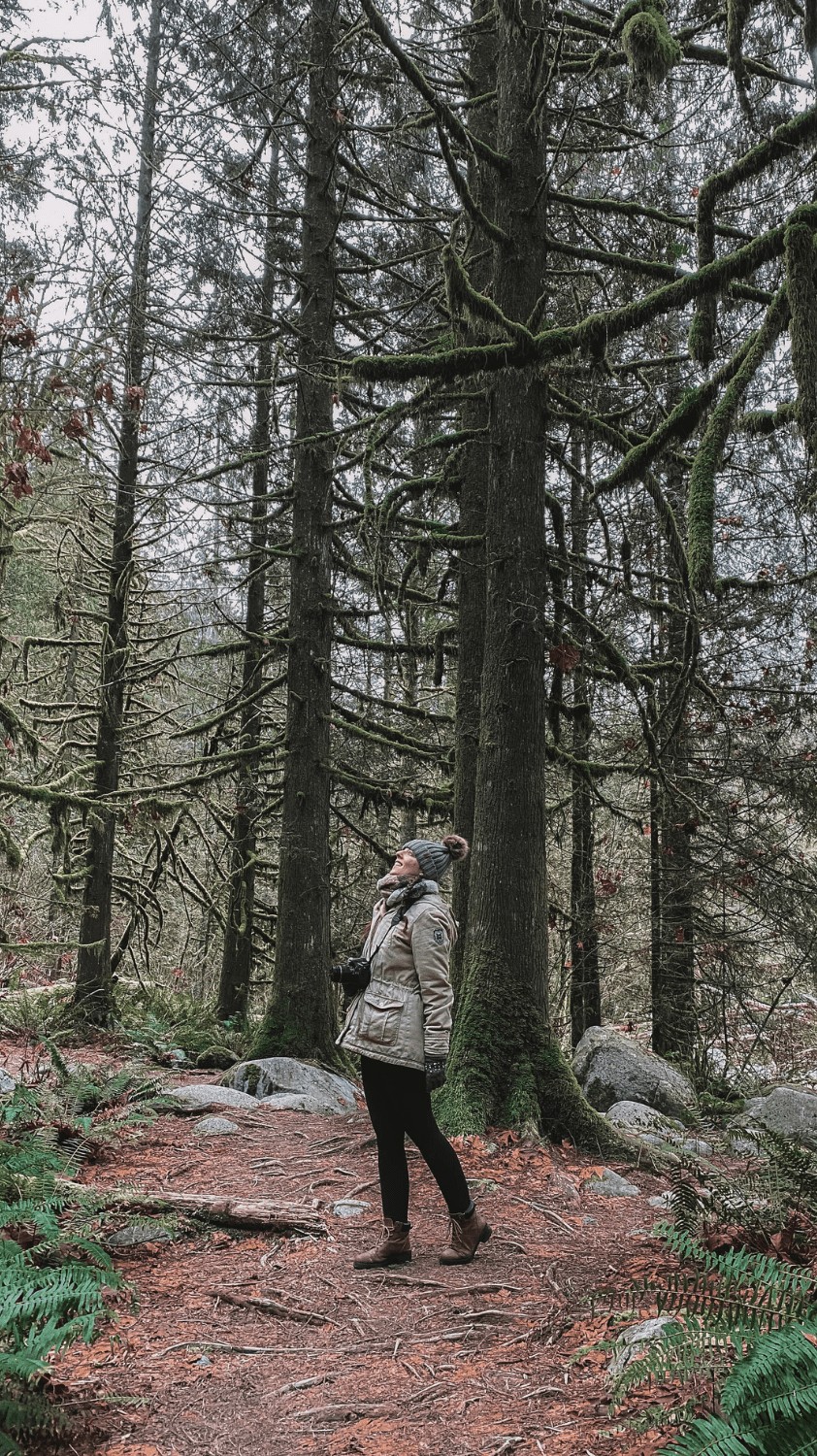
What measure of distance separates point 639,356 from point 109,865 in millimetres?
8902

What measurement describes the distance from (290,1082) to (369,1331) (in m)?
4.78

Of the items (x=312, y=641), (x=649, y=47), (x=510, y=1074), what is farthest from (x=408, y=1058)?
(x=312, y=641)

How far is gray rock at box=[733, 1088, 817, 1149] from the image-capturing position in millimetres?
7535

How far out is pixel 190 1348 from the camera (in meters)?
3.84

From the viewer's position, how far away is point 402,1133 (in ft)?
15.9

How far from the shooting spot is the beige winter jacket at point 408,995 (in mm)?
4668

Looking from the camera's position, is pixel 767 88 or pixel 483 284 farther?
pixel 483 284

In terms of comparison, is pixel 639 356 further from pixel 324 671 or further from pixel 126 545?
pixel 126 545

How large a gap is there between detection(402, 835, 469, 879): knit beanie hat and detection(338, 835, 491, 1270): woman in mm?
160

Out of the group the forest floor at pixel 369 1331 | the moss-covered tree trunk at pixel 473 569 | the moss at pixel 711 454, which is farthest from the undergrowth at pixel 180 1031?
the moss at pixel 711 454

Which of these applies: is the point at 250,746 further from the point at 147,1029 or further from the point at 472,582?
the point at 472,582

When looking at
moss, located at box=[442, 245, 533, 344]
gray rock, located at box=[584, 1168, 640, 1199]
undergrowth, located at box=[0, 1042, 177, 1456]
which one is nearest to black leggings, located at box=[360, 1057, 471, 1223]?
undergrowth, located at box=[0, 1042, 177, 1456]

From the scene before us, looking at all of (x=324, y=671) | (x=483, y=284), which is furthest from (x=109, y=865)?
(x=483, y=284)

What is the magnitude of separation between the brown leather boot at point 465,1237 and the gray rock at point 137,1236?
143 centimetres
